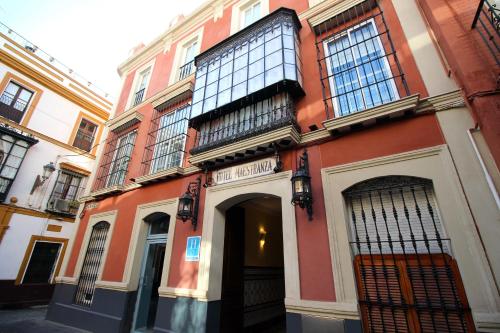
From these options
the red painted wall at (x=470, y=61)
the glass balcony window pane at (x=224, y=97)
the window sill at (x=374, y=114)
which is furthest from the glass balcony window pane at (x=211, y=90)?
the red painted wall at (x=470, y=61)

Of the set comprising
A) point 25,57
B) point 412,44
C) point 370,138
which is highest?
point 25,57

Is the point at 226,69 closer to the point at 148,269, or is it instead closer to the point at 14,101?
the point at 148,269

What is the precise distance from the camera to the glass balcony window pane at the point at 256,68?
19.0ft

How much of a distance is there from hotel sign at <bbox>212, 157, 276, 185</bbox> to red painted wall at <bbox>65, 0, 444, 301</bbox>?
40cm

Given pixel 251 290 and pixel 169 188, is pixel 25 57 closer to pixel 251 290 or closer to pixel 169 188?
pixel 169 188

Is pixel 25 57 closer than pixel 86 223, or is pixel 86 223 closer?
pixel 86 223

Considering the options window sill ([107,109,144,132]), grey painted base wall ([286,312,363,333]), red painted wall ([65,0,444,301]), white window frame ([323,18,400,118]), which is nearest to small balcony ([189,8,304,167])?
red painted wall ([65,0,444,301])

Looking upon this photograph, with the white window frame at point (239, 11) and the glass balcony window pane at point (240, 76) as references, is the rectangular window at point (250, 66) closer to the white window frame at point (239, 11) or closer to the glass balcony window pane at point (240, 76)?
the glass balcony window pane at point (240, 76)

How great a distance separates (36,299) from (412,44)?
16529 millimetres

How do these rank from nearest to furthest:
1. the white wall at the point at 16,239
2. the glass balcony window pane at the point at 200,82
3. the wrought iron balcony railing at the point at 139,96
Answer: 1. the glass balcony window pane at the point at 200,82
2. the wrought iron balcony railing at the point at 139,96
3. the white wall at the point at 16,239

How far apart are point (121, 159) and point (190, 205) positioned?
15.9ft

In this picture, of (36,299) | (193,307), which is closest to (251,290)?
(193,307)

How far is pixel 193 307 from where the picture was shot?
16.2 feet

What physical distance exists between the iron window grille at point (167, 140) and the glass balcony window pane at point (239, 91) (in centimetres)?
201
